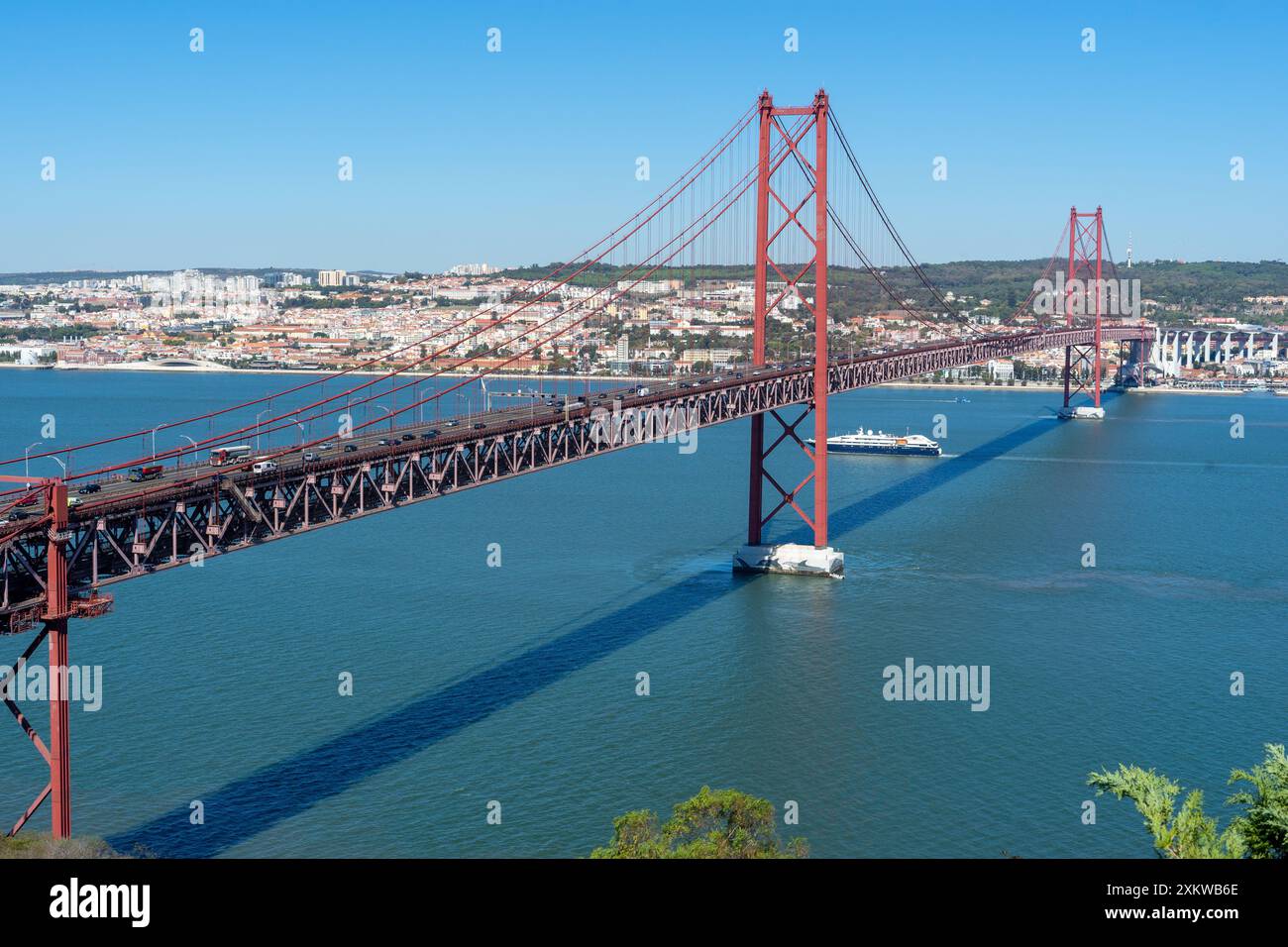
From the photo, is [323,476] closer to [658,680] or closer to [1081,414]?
[658,680]

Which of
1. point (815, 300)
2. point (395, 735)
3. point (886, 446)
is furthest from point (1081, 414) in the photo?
point (395, 735)

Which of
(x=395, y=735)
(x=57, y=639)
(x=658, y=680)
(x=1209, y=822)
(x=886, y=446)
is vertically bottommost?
(x=658, y=680)

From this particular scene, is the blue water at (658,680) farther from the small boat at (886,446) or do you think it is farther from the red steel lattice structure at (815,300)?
the small boat at (886,446)

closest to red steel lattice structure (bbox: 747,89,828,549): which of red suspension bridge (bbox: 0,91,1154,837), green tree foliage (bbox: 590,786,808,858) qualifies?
red suspension bridge (bbox: 0,91,1154,837)

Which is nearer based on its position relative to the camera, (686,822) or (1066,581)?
(686,822)

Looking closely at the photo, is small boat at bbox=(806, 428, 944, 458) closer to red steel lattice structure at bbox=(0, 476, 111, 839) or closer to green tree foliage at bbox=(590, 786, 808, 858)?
green tree foliage at bbox=(590, 786, 808, 858)
